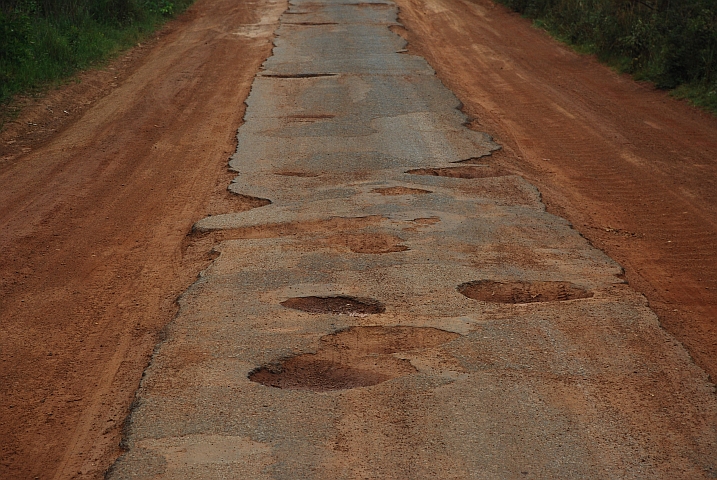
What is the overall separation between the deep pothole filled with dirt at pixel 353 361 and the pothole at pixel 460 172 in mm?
3327

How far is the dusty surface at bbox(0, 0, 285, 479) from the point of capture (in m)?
4.02

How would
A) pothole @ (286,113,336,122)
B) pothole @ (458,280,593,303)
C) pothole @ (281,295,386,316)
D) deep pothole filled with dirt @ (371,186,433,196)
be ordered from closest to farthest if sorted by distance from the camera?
pothole @ (281,295,386,316), pothole @ (458,280,593,303), deep pothole filled with dirt @ (371,186,433,196), pothole @ (286,113,336,122)

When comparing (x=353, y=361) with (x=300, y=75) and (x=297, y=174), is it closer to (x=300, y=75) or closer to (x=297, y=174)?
(x=297, y=174)

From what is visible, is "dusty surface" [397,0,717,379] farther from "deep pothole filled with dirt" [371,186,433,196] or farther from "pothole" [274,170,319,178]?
"pothole" [274,170,319,178]

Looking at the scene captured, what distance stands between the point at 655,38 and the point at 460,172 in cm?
679

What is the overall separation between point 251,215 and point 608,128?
17.0 ft

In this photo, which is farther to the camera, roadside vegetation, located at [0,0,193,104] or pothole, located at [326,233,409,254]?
roadside vegetation, located at [0,0,193,104]

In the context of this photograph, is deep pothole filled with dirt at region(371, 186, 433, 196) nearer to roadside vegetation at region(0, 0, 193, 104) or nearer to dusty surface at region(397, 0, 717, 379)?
dusty surface at region(397, 0, 717, 379)

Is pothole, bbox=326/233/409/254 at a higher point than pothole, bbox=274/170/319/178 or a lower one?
higher

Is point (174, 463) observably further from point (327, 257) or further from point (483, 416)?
point (327, 257)

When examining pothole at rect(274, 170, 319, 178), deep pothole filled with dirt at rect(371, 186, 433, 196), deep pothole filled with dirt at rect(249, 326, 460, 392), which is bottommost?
pothole at rect(274, 170, 319, 178)

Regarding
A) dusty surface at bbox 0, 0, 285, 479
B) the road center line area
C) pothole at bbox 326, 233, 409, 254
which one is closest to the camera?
the road center line area

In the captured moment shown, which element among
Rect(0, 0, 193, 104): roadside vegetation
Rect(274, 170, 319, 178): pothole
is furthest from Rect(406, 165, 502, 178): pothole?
Rect(0, 0, 193, 104): roadside vegetation

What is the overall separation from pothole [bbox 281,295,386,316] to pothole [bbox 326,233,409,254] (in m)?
0.84
